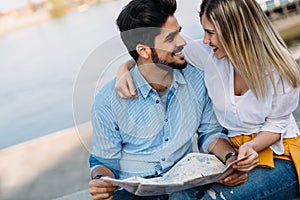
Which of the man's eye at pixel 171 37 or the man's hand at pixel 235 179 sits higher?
the man's eye at pixel 171 37

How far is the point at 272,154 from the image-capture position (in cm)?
128

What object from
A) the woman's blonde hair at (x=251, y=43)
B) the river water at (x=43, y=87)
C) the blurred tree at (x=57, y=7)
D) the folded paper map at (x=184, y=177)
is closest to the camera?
the folded paper map at (x=184, y=177)

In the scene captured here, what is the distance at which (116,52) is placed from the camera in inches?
49.3

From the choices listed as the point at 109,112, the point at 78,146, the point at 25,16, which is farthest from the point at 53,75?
the point at 25,16

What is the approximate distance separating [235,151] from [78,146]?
1.58m

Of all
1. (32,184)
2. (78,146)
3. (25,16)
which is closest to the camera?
(32,184)

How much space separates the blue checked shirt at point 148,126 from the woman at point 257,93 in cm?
6

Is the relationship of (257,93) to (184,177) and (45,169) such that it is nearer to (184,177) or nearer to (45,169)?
(184,177)

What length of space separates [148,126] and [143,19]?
28 cm

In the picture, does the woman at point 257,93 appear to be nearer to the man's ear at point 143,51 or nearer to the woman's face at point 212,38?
the woman's face at point 212,38

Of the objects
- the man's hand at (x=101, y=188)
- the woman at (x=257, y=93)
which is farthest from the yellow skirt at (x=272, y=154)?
the man's hand at (x=101, y=188)

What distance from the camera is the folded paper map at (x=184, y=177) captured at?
1.12 meters

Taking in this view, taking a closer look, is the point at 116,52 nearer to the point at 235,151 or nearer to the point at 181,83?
the point at 181,83

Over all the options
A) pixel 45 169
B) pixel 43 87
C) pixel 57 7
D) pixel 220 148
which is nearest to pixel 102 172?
pixel 220 148
